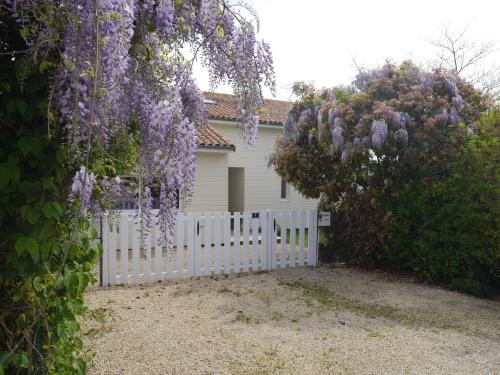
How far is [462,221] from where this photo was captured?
6.57m

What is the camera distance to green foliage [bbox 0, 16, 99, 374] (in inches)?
81.0

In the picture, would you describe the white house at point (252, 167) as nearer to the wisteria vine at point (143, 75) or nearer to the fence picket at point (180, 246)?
the fence picket at point (180, 246)

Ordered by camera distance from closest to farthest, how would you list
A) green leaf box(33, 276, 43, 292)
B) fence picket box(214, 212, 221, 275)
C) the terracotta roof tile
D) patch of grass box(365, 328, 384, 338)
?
1. green leaf box(33, 276, 43, 292)
2. patch of grass box(365, 328, 384, 338)
3. fence picket box(214, 212, 221, 275)
4. the terracotta roof tile

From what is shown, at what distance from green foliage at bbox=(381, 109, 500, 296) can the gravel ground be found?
42 cm

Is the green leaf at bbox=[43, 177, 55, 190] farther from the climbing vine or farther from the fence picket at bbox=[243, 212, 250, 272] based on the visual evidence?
the fence picket at bbox=[243, 212, 250, 272]

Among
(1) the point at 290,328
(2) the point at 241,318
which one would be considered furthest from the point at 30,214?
(2) the point at 241,318

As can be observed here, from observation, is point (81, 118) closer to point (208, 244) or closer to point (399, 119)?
point (208, 244)

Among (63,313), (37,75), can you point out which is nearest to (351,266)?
(63,313)

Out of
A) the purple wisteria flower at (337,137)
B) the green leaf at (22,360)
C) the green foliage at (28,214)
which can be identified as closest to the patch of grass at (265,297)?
the purple wisteria flower at (337,137)

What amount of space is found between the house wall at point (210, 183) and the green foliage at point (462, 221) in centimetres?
567

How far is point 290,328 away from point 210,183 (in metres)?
7.64

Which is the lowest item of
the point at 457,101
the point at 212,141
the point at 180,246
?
the point at 180,246

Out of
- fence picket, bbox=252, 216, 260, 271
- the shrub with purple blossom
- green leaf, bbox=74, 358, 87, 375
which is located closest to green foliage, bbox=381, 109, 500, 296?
the shrub with purple blossom

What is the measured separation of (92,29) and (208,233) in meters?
5.96
